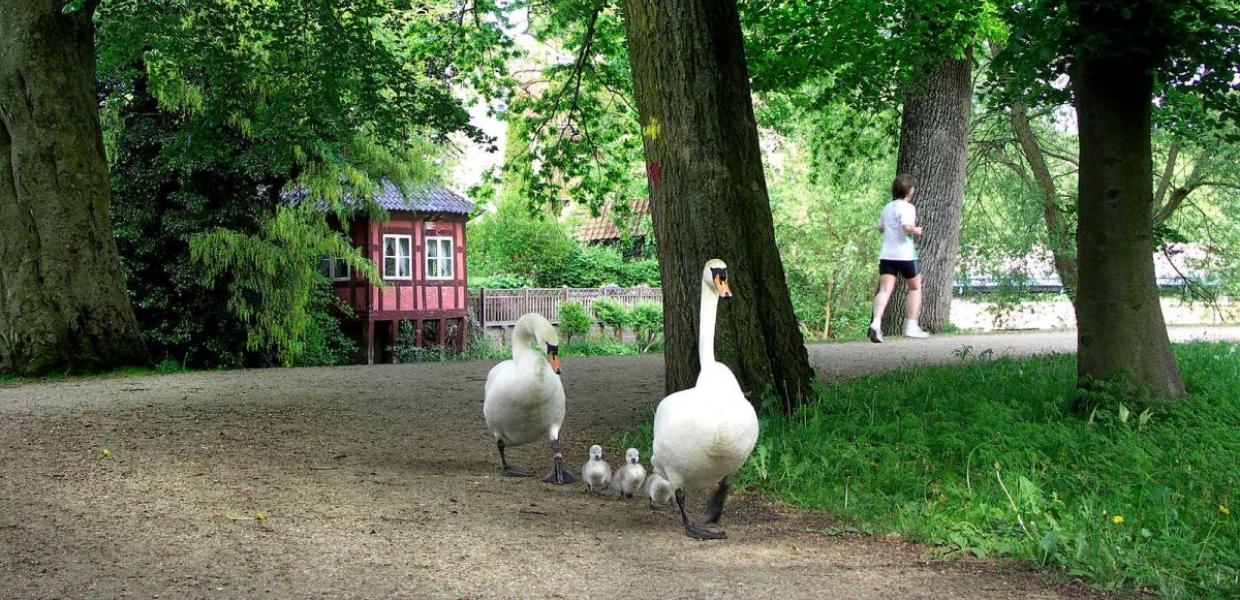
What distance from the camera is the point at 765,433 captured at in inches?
284

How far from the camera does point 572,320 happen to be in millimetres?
38844

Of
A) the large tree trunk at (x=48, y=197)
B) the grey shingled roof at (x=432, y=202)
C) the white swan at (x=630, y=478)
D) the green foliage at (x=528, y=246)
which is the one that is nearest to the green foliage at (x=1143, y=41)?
the white swan at (x=630, y=478)

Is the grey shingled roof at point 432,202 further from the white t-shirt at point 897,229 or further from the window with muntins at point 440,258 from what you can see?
the white t-shirt at point 897,229

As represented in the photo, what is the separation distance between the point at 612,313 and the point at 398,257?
27.2 feet

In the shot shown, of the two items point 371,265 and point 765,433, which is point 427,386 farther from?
point 371,265

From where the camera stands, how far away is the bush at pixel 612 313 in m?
40.5

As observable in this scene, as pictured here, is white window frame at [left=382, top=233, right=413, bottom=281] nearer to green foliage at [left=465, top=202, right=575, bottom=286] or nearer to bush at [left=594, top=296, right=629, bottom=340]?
green foliage at [left=465, top=202, right=575, bottom=286]

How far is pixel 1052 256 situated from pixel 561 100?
13.5m

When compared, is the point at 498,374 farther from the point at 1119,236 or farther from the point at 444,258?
the point at 444,258

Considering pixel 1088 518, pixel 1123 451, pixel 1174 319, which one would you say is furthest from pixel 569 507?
pixel 1174 319

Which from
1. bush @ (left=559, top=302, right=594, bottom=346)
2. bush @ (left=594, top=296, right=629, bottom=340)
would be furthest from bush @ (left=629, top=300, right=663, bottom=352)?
bush @ (left=559, top=302, right=594, bottom=346)

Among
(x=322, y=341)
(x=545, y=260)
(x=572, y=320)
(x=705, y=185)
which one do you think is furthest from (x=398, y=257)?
(x=705, y=185)

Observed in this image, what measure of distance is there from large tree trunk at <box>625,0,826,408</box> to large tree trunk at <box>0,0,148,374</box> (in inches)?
388

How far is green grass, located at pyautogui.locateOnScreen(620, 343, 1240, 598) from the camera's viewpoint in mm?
4645
